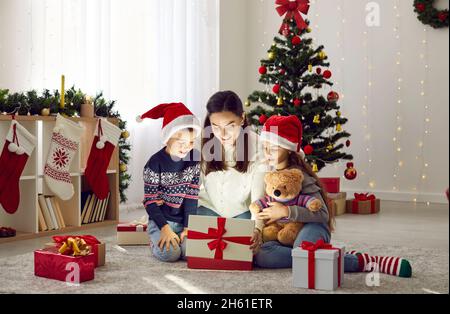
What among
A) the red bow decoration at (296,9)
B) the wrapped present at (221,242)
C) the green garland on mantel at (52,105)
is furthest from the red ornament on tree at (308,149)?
the wrapped present at (221,242)

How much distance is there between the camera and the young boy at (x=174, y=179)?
309 centimetres

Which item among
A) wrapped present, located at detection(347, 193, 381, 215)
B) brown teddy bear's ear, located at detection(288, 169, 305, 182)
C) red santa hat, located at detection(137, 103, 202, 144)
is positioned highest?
red santa hat, located at detection(137, 103, 202, 144)

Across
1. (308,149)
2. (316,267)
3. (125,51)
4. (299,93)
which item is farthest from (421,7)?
(316,267)

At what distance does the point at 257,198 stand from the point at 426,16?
3284mm

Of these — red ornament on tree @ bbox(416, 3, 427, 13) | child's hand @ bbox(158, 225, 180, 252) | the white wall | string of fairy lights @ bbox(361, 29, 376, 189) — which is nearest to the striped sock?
child's hand @ bbox(158, 225, 180, 252)

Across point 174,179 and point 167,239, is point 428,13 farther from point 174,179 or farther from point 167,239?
point 167,239

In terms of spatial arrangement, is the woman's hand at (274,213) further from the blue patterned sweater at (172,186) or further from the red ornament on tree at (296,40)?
the red ornament on tree at (296,40)

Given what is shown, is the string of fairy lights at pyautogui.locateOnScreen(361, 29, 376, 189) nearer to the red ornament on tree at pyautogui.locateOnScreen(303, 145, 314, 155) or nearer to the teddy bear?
the red ornament on tree at pyautogui.locateOnScreen(303, 145, 314, 155)

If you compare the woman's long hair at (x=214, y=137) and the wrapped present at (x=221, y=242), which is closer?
the wrapped present at (x=221, y=242)

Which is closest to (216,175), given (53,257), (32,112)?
(53,257)

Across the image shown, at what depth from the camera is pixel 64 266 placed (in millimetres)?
2637

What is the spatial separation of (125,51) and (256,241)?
2880mm

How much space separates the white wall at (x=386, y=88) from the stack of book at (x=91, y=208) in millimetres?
2277

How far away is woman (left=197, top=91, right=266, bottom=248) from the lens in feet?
10.00
